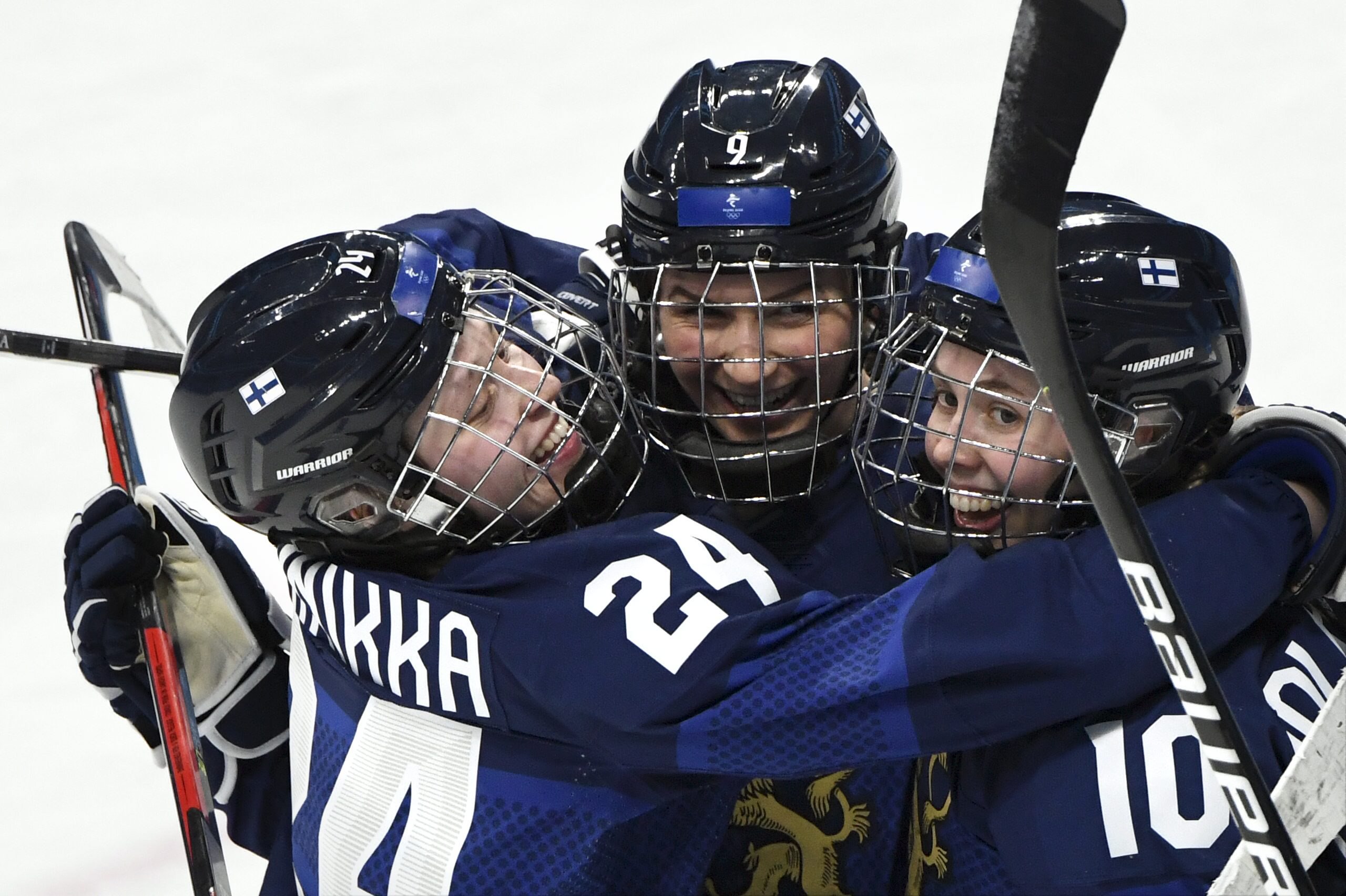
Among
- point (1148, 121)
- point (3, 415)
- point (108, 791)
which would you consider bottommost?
point (108, 791)

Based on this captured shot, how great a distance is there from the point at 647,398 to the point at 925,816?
2.24ft

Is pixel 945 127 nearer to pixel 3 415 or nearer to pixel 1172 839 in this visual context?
pixel 3 415

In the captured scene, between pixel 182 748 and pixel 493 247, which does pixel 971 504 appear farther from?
pixel 493 247

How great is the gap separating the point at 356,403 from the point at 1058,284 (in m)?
0.94

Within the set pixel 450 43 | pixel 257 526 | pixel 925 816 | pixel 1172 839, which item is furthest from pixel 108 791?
pixel 450 43

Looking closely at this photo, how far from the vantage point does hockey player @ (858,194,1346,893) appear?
1.71 meters

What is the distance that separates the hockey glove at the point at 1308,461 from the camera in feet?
5.78

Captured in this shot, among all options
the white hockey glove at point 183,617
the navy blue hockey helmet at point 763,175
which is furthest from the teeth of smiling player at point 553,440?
the white hockey glove at point 183,617

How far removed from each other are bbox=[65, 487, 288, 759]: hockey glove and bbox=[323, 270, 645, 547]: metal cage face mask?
0.48 meters

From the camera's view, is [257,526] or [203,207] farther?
[203,207]

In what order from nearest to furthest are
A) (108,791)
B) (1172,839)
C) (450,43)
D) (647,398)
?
(1172,839) → (647,398) → (108,791) → (450,43)

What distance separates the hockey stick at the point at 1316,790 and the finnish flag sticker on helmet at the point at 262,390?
3.88ft

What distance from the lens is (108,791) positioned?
295 centimetres

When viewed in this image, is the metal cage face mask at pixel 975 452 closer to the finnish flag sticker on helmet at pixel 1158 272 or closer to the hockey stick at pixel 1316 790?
the finnish flag sticker on helmet at pixel 1158 272
